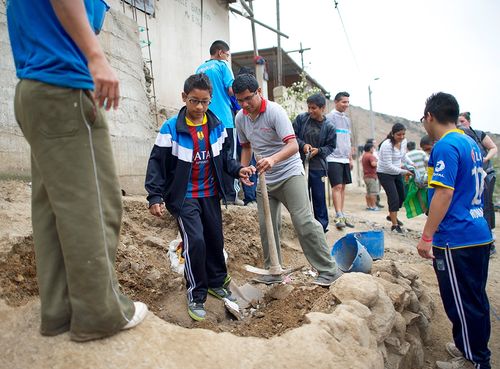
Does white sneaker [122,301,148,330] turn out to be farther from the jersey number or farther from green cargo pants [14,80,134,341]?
the jersey number

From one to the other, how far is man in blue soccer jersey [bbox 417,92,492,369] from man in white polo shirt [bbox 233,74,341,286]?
0.85 metres

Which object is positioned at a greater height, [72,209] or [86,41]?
[86,41]

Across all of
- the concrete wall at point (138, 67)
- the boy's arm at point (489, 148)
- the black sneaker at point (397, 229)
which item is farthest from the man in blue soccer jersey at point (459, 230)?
the black sneaker at point (397, 229)

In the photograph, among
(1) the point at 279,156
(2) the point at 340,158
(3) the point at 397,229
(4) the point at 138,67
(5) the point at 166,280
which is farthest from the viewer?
(3) the point at 397,229

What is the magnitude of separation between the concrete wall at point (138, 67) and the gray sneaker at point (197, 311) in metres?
2.47

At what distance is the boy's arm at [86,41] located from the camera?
1.57 m

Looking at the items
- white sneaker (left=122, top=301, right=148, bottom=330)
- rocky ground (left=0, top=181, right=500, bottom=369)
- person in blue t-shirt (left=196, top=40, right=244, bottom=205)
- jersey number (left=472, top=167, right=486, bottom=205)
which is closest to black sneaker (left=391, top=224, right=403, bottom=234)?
rocky ground (left=0, top=181, right=500, bottom=369)

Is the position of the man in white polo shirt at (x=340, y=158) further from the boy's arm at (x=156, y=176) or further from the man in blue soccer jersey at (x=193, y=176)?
the boy's arm at (x=156, y=176)

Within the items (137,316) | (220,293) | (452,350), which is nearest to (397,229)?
(452,350)

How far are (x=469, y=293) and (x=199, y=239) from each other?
76.3 inches

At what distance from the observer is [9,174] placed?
4.00 meters

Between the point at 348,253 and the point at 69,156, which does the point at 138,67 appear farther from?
the point at 69,156

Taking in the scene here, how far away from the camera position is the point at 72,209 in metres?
1.69

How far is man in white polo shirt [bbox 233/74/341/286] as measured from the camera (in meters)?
3.35
